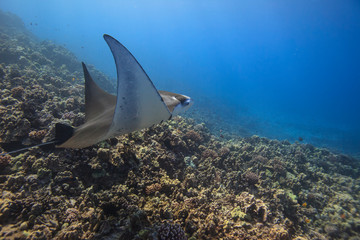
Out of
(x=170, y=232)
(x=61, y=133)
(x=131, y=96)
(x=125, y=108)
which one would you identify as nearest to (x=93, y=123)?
(x=61, y=133)

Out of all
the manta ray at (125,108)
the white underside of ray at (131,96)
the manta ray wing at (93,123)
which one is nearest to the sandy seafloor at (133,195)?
the manta ray wing at (93,123)

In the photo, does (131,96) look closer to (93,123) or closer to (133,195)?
(93,123)

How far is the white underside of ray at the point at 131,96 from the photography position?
214 centimetres

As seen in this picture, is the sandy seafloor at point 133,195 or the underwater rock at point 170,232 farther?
the sandy seafloor at point 133,195

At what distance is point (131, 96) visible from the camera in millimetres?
2305

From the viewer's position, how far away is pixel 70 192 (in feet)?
9.95

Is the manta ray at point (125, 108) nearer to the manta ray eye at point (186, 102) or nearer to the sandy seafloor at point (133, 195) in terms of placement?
the manta ray eye at point (186, 102)

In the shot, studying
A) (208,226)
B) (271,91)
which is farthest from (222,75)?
(208,226)

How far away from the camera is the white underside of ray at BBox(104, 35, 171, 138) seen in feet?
7.03

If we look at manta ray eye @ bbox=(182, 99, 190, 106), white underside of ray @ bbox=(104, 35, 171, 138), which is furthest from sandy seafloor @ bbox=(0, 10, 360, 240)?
manta ray eye @ bbox=(182, 99, 190, 106)

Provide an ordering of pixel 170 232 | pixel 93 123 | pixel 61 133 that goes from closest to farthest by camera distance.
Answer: pixel 170 232 < pixel 61 133 < pixel 93 123

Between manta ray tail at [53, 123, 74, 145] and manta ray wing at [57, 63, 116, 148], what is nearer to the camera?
manta ray wing at [57, 63, 116, 148]

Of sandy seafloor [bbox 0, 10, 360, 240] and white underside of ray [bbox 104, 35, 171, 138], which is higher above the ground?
white underside of ray [bbox 104, 35, 171, 138]

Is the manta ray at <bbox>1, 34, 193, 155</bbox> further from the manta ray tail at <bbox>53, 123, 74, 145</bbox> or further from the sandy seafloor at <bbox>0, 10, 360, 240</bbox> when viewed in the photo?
the sandy seafloor at <bbox>0, 10, 360, 240</bbox>
